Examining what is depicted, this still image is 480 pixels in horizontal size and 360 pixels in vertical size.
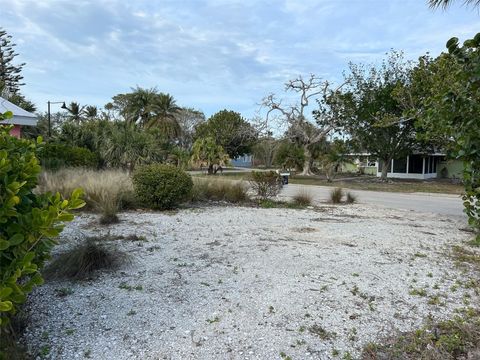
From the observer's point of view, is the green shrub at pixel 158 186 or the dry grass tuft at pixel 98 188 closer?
the dry grass tuft at pixel 98 188

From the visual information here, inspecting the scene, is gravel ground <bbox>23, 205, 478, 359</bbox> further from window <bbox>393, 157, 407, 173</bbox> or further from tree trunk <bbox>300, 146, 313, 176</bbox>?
window <bbox>393, 157, 407, 173</bbox>

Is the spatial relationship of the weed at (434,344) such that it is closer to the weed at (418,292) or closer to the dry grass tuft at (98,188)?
the weed at (418,292)

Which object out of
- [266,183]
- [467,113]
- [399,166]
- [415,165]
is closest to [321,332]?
[467,113]

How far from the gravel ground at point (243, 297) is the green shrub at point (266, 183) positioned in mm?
5519

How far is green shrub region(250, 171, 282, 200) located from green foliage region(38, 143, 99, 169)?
7.45 m

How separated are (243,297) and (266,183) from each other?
9.21 m

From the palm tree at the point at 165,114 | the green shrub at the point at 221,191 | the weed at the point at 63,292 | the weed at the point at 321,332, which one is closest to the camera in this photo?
the weed at the point at 321,332

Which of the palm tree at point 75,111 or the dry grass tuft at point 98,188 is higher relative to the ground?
the palm tree at point 75,111

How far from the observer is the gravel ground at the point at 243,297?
3578 mm

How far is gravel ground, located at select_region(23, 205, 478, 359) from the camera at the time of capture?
3.58m

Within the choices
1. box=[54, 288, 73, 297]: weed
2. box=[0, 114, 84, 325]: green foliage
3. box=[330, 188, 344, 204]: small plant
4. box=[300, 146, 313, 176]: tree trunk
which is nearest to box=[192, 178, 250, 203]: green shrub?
box=[330, 188, 344, 204]: small plant

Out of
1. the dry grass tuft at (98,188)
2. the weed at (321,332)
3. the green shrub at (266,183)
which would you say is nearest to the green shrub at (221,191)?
the green shrub at (266,183)

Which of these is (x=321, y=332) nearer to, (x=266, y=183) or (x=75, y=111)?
(x=266, y=183)

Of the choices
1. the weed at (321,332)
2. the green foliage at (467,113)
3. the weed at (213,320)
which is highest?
the green foliage at (467,113)
